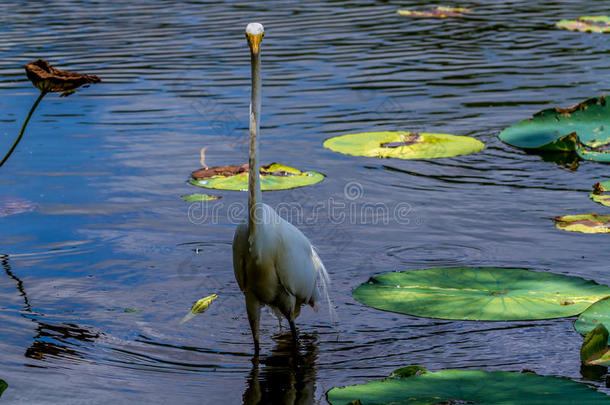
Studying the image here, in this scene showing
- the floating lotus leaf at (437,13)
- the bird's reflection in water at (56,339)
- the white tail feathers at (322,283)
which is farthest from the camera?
the floating lotus leaf at (437,13)

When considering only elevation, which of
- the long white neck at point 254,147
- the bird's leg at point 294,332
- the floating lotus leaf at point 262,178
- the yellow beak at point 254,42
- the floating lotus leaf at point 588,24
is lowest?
the bird's leg at point 294,332

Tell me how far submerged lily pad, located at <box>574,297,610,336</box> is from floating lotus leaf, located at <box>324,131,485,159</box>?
3453 mm

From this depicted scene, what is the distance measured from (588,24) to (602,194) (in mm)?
8482

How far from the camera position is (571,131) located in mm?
7449

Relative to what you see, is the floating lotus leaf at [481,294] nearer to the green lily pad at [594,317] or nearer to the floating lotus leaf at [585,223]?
the green lily pad at [594,317]

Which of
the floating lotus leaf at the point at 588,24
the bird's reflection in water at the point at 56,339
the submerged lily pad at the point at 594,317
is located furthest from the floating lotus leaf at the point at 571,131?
the floating lotus leaf at the point at 588,24

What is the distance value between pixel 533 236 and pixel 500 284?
1.41 meters

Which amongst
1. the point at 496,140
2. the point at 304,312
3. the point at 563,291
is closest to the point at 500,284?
the point at 563,291

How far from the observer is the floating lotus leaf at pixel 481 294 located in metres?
4.19

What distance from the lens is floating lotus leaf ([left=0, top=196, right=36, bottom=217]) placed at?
21.0 ft

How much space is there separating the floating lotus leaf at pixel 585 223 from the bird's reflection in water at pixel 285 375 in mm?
2175

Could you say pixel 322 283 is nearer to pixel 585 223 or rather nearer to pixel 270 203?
pixel 585 223

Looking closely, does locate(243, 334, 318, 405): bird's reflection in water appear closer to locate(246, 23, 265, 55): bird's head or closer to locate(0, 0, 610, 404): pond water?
locate(0, 0, 610, 404): pond water

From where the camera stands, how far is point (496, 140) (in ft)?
26.8
